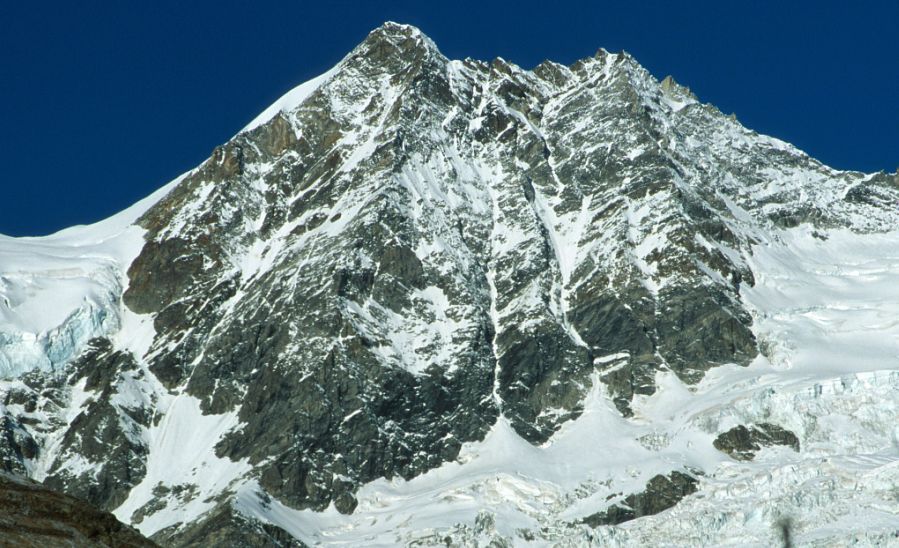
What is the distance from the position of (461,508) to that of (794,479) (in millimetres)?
40001

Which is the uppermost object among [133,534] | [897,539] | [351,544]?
[351,544]

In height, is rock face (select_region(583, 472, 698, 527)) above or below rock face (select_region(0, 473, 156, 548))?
above

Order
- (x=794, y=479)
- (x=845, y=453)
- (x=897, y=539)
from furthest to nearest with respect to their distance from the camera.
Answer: (x=845, y=453), (x=794, y=479), (x=897, y=539)

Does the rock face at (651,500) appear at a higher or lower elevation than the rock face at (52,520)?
higher

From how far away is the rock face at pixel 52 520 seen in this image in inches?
2778

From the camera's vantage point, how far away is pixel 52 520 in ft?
239

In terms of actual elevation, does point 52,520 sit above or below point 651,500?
below

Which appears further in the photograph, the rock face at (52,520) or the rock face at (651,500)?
Answer: the rock face at (651,500)

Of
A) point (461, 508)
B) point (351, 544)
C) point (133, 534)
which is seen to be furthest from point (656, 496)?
point (133, 534)

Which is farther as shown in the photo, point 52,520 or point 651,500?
point 651,500

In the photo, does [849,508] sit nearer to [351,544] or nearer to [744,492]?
[744,492]

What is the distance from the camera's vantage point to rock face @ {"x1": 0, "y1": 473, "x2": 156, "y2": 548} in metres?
70.6

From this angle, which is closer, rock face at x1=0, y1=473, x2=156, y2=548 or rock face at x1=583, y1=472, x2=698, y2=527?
rock face at x1=0, y1=473, x2=156, y2=548

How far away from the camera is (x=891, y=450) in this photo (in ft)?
626
